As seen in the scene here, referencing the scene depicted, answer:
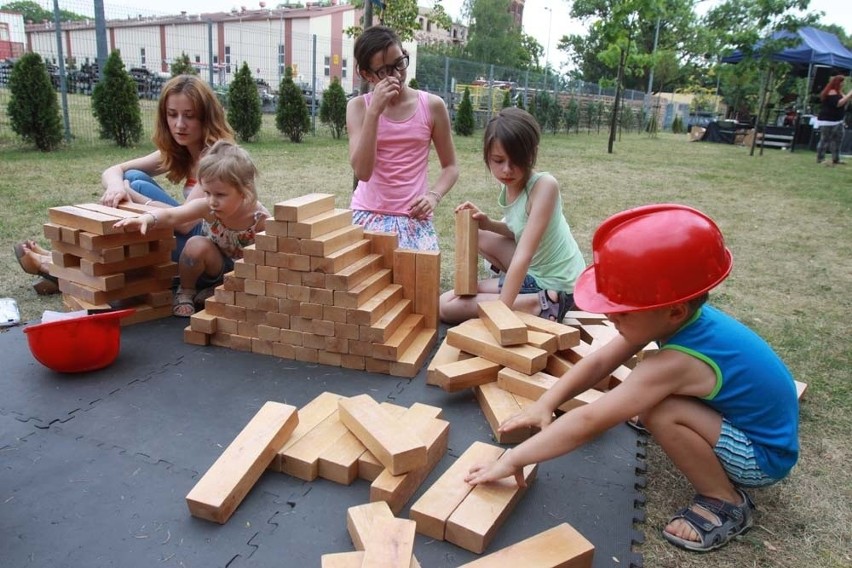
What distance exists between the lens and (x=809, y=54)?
2200 cm

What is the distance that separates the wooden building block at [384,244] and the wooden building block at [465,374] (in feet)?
2.82

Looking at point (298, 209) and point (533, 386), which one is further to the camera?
point (298, 209)

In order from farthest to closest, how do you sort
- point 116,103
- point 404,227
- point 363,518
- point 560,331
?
point 116,103 → point 404,227 → point 560,331 → point 363,518

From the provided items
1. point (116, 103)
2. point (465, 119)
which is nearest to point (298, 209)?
point (116, 103)

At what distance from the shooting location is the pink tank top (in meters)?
3.98

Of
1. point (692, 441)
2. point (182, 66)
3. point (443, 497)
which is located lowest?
point (443, 497)

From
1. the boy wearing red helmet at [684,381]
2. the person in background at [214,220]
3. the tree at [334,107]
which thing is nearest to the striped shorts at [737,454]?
the boy wearing red helmet at [684,381]

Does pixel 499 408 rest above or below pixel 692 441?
below

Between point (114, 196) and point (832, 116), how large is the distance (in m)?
18.2

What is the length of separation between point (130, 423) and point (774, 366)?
2.53 meters

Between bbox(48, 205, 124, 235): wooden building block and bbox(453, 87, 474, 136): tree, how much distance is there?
1727cm

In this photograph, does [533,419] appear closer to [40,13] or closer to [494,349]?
[494,349]

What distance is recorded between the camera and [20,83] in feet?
37.1

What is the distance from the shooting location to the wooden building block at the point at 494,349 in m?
2.86
